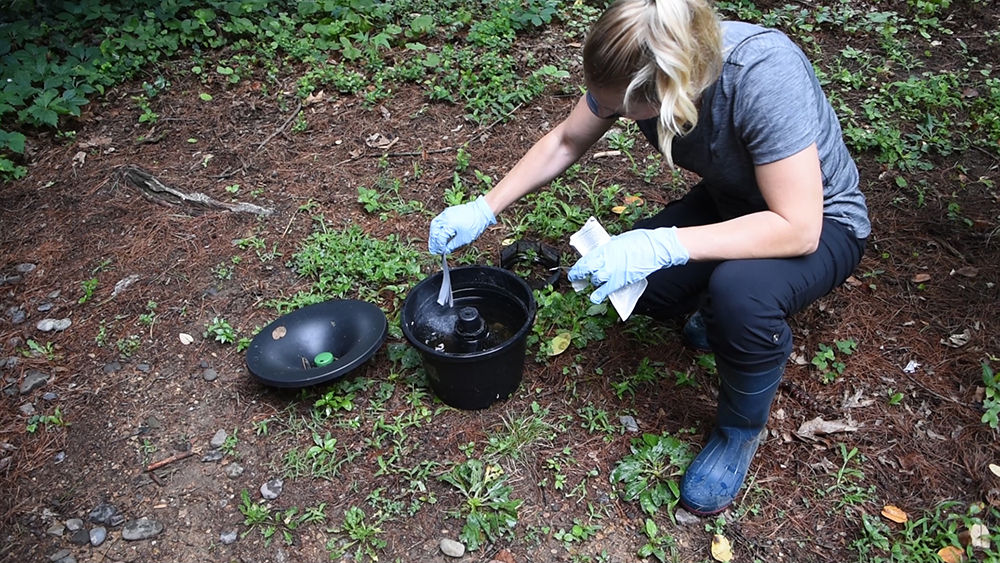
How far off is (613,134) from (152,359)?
7.34 feet

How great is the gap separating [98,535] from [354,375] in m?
0.84

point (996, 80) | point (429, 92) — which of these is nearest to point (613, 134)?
point (429, 92)

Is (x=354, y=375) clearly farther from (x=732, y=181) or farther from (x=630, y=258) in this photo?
(x=732, y=181)

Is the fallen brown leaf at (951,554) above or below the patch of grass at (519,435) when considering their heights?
above

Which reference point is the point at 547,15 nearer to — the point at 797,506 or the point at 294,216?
the point at 294,216

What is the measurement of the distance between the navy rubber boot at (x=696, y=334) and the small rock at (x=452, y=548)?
1034 millimetres

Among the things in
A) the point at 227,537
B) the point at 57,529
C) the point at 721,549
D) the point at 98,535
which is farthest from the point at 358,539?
the point at 721,549

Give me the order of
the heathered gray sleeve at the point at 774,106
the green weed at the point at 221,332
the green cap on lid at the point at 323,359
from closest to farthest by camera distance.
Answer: the heathered gray sleeve at the point at 774,106, the green cap on lid at the point at 323,359, the green weed at the point at 221,332

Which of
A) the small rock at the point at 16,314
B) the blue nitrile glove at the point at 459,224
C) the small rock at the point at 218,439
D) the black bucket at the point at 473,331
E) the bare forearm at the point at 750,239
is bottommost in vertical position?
the small rock at the point at 16,314

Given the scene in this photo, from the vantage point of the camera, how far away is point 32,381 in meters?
2.33

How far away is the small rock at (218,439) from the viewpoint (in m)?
2.13

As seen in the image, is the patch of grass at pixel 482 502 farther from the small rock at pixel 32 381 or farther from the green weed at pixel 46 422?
the small rock at pixel 32 381

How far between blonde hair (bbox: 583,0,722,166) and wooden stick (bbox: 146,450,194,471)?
64.0 inches

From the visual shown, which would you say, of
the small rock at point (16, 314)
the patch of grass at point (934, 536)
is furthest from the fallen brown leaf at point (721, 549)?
the small rock at point (16, 314)
